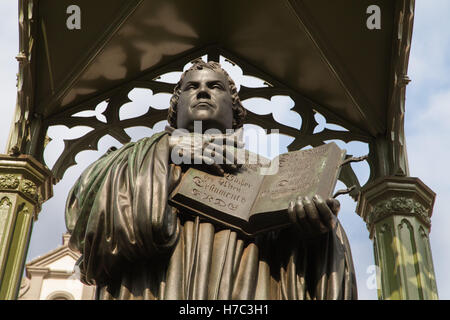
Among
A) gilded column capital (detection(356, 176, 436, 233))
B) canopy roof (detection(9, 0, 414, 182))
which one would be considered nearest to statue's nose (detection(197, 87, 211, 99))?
gilded column capital (detection(356, 176, 436, 233))

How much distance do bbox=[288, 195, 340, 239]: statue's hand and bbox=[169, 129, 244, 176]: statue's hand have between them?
0.49 metres

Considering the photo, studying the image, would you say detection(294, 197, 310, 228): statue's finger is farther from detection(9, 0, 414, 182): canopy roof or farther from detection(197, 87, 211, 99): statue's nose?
detection(9, 0, 414, 182): canopy roof

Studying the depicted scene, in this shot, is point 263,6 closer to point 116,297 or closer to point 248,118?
point 248,118

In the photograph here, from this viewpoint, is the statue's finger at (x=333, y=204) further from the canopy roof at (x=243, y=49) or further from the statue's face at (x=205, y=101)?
the canopy roof at (x=243, y=49)

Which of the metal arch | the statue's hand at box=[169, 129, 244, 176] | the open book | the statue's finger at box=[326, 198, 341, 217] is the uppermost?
the metal arch

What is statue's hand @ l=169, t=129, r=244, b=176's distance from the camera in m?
3.62

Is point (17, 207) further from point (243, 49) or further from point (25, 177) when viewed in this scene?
point (243, 49)

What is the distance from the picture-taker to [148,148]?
3590mm

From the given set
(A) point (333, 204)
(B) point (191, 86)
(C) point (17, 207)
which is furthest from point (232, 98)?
(C) point (17, 207)

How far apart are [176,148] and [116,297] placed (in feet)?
2.34

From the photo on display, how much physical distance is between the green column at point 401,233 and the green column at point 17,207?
2.47 meters
